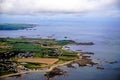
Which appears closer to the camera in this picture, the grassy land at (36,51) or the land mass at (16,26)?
the grassy land at (36,51)

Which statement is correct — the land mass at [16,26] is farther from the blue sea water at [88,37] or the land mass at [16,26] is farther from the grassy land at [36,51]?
the grassy land at [36,51]

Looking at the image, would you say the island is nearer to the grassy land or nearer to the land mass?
the grassy land

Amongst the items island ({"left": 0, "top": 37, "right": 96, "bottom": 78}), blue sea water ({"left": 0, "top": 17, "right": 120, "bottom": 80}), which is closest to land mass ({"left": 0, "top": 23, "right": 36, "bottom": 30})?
blue sea water ({"left": 0, "top": 17, "right": 120, "bottom": 80})

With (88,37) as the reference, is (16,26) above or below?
above

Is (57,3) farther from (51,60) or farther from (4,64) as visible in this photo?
(4,64)

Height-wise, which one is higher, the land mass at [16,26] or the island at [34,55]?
the land mass at [16,26]

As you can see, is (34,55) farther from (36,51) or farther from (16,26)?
(16,26)

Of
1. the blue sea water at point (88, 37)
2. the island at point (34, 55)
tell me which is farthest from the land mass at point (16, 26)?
the island at point (34, 55)

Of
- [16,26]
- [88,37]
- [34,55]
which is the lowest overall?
[34,55]

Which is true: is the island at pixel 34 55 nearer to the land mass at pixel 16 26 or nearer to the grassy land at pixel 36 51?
the grassy land at pixel 36 51

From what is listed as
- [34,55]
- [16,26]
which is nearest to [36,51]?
[34,55]
